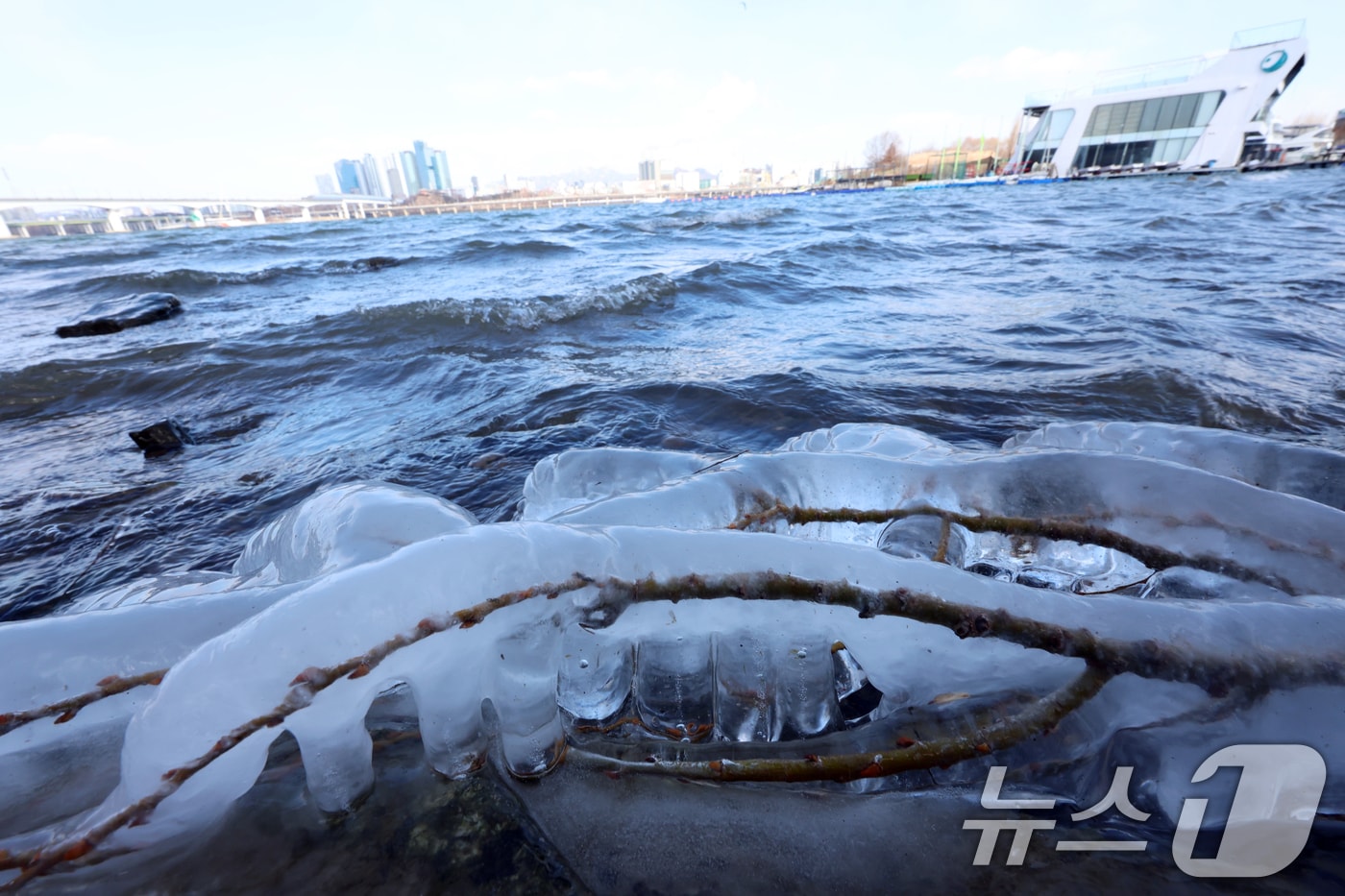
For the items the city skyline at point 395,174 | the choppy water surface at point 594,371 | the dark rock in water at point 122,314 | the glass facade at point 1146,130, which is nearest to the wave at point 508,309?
the choppy water surface at point 594,371

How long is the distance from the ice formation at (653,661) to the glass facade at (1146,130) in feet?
170

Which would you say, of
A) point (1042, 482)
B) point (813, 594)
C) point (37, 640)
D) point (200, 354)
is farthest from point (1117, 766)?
point (200, 354)

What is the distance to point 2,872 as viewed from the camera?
737 millimetres

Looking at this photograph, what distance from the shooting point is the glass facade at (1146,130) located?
3528cm

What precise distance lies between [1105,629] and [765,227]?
48.3 feet

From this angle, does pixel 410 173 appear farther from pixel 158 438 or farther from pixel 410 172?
pixel 158 438

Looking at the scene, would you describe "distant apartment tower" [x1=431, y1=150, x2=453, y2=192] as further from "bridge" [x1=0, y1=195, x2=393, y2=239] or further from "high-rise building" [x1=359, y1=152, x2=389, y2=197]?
"bridge" [x1=0, y1=195, x2=393, y2=239]

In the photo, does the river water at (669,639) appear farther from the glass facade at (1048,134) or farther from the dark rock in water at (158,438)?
the glass facade at (1048,134)

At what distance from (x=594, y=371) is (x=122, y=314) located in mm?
6195

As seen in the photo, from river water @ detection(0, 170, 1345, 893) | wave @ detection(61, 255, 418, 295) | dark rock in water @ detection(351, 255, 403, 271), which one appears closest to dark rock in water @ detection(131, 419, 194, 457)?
river water @ detection(0, 170, 1345, 893)

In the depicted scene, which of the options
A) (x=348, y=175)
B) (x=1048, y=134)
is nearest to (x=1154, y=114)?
(x=1048, y=134)

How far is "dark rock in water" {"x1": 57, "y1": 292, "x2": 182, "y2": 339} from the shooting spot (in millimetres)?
5707

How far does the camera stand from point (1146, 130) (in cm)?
3703

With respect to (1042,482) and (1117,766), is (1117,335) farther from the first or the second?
(1117,766)
